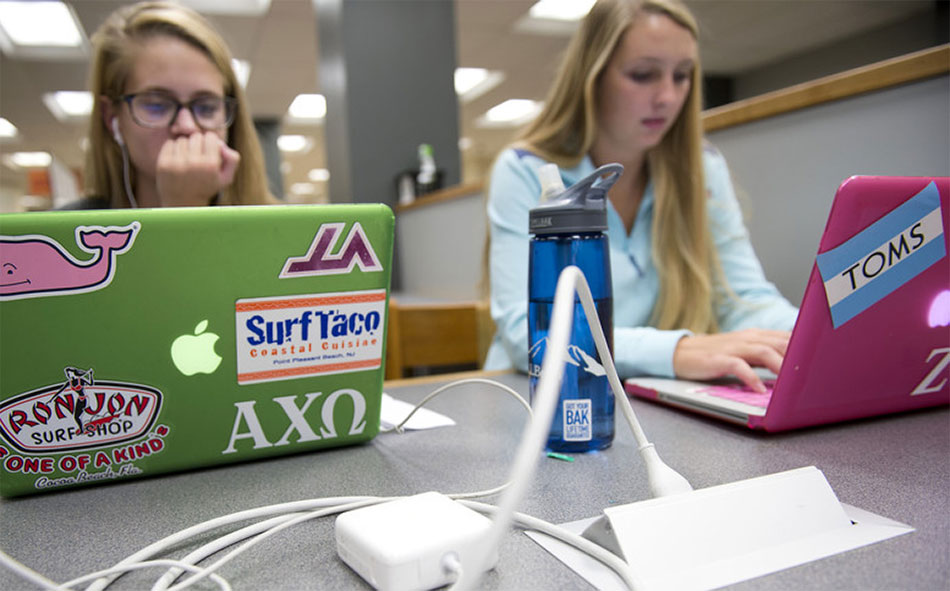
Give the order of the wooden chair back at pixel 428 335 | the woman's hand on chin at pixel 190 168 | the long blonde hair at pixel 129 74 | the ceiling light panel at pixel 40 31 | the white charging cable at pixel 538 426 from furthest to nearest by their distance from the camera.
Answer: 1. the ceiling light panel at pixel 40 31
2. the wooden chair back at pixel 428 335
3. the long blonde hair at pixel 129 74
4. the woman's hand on chin at pixel 190 168
5. the white charging cable at pixel 538 426

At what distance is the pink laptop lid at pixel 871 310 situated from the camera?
465 mm

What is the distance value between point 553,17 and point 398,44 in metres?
1.81

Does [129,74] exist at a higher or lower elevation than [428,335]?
higher

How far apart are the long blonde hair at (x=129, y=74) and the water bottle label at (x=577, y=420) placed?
835 mm

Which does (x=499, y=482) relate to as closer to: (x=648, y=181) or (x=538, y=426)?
(x=538, y=426)

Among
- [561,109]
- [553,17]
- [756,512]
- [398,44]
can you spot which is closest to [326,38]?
[398,44]

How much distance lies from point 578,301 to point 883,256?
0.24 meters

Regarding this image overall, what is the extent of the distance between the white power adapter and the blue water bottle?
16 cm

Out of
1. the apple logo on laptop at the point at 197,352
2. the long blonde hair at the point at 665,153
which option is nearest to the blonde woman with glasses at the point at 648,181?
the long blonde hair at the point at 665,153

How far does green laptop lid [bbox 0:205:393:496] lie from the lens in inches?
16.4

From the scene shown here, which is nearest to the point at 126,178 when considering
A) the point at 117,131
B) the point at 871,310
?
the point at 117,131

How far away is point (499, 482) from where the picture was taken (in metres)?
0.45

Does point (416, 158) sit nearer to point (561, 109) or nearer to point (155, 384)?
point (561, 109)

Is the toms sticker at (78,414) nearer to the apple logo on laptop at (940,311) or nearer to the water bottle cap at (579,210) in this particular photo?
the water bottle cap at (579,210)
